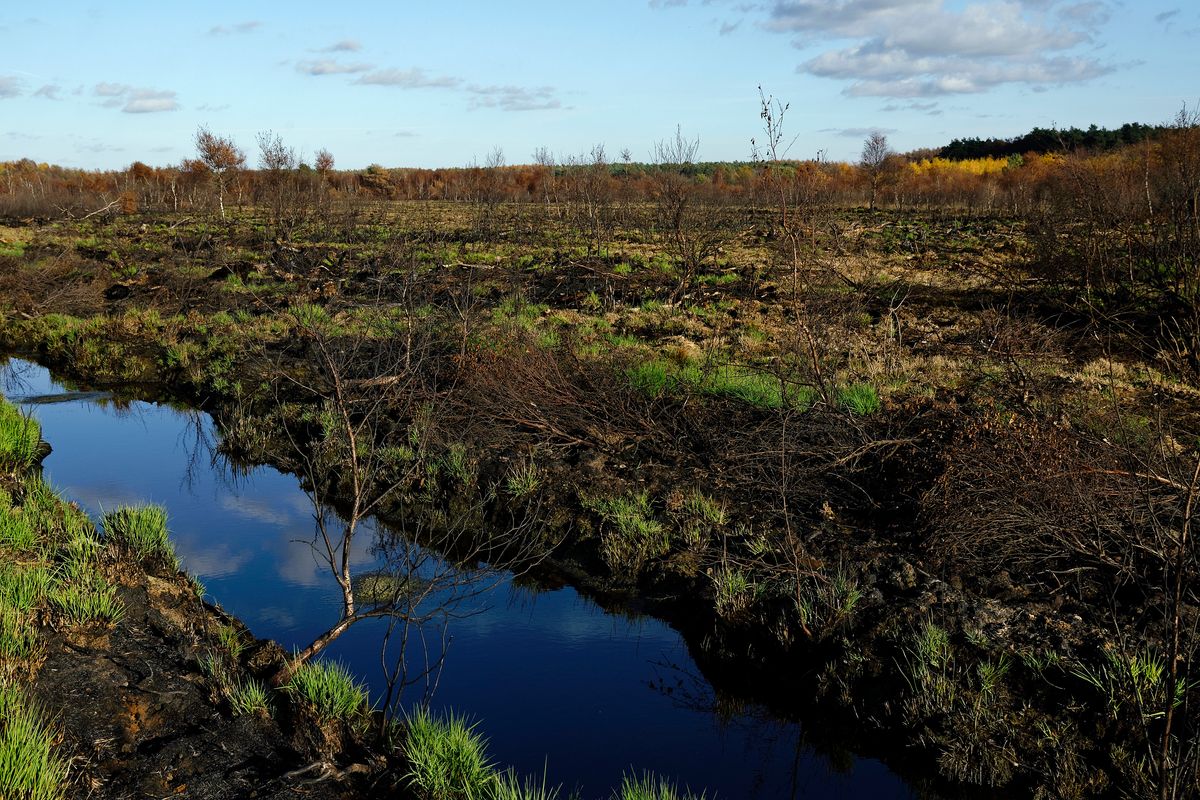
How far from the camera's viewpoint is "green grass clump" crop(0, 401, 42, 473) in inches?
373

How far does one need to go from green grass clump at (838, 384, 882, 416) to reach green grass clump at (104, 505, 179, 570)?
19.8 ft

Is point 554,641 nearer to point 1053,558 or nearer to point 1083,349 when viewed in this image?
point 1053,558

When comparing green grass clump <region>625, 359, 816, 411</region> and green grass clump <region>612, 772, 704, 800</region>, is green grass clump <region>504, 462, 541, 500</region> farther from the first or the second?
green grass clump <region>612, 772, 704, 800</region>

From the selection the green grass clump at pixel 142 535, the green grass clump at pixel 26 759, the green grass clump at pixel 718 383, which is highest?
the green grass clump at pixel 718 383

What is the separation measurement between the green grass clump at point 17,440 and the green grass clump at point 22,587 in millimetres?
4377

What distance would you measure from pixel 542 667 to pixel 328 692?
172 cm

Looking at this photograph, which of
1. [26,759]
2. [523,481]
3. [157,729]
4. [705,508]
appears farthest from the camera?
[523,481]

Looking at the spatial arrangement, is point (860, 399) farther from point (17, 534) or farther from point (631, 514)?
point (17, 534)

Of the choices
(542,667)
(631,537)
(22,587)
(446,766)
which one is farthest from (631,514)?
(22,587)

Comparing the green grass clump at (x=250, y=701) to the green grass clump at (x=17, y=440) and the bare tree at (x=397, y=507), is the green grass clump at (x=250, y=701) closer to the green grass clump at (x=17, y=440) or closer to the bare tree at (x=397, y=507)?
the bare tree at (x=397, y=507)

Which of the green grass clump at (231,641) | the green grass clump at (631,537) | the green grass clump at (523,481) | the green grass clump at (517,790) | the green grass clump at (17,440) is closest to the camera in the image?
the green grass clump at (517,790)

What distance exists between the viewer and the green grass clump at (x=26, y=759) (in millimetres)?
3553

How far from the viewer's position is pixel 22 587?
5324 millimetres

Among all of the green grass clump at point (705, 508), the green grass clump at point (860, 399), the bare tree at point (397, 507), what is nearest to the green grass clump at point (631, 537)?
the green grass clump at point (705, 508)
